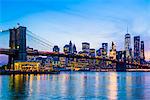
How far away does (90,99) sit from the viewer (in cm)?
2458

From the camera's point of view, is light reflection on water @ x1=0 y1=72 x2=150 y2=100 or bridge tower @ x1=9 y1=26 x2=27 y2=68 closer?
light reflection on water @ x1=0 y1=72 x2=150 y2=100

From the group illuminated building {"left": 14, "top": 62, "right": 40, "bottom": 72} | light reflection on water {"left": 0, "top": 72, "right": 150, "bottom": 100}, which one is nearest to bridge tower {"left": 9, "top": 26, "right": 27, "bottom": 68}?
illuminated building {"left": 14, "top": 62, "right": 40, "bottom": 72}

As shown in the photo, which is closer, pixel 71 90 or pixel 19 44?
pixel 71 90

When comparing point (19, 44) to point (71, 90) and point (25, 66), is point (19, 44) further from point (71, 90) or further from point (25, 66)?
point (71, 90)

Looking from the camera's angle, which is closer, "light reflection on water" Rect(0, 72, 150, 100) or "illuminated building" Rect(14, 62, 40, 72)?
"light reflection on water" Rect(0, 72, 150, 100)

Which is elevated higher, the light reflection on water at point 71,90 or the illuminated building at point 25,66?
the illuminated building at point 25,66

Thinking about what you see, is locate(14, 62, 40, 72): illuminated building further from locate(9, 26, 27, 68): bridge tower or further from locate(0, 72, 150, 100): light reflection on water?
locate(0, 72, 150, 100): light reflection on water

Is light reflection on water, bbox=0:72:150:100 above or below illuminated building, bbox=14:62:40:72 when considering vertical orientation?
below

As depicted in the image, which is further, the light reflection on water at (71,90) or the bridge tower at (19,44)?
the bridge tower at (19,44)

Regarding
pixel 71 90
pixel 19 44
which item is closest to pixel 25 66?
pixel 19 44

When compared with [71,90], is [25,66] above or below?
above

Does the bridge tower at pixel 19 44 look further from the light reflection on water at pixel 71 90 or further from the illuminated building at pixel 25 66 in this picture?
the light reflection on water at pixel 71 90

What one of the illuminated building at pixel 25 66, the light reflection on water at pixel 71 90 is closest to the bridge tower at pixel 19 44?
the illuminated building at pixel 25 66

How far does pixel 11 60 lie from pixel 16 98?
185ft
